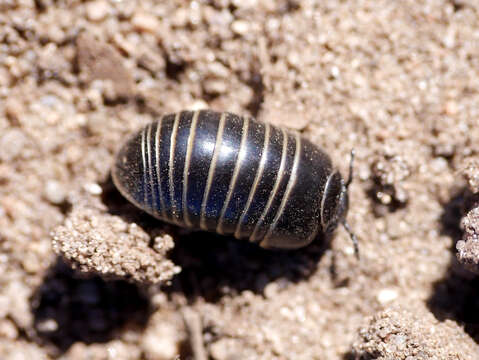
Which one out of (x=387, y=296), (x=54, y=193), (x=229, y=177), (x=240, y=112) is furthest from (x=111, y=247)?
(x=387, y=296)

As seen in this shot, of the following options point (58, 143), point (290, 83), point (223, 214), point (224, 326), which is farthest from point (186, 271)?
point (290, 83)

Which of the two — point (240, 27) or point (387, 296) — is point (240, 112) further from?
point (387, 296)

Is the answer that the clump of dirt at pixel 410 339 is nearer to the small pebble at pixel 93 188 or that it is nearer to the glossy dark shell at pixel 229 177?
the glossy dark shell at pixel 229 177

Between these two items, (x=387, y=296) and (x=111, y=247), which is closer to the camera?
(x=111, y=247)

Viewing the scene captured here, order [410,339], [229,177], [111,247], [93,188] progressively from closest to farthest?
1. [410,339]
2. [229,177]
3. [111,247]
4. [93,188]

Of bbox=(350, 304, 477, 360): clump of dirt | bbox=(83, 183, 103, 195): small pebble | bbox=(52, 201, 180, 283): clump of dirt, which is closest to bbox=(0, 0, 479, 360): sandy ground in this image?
bbox=(83, 183, 103, 195): small pebble

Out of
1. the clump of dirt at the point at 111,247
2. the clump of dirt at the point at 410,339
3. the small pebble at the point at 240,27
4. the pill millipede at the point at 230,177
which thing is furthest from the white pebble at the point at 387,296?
the small pebble at the point at 240,27

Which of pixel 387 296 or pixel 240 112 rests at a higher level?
pixel 240 112
